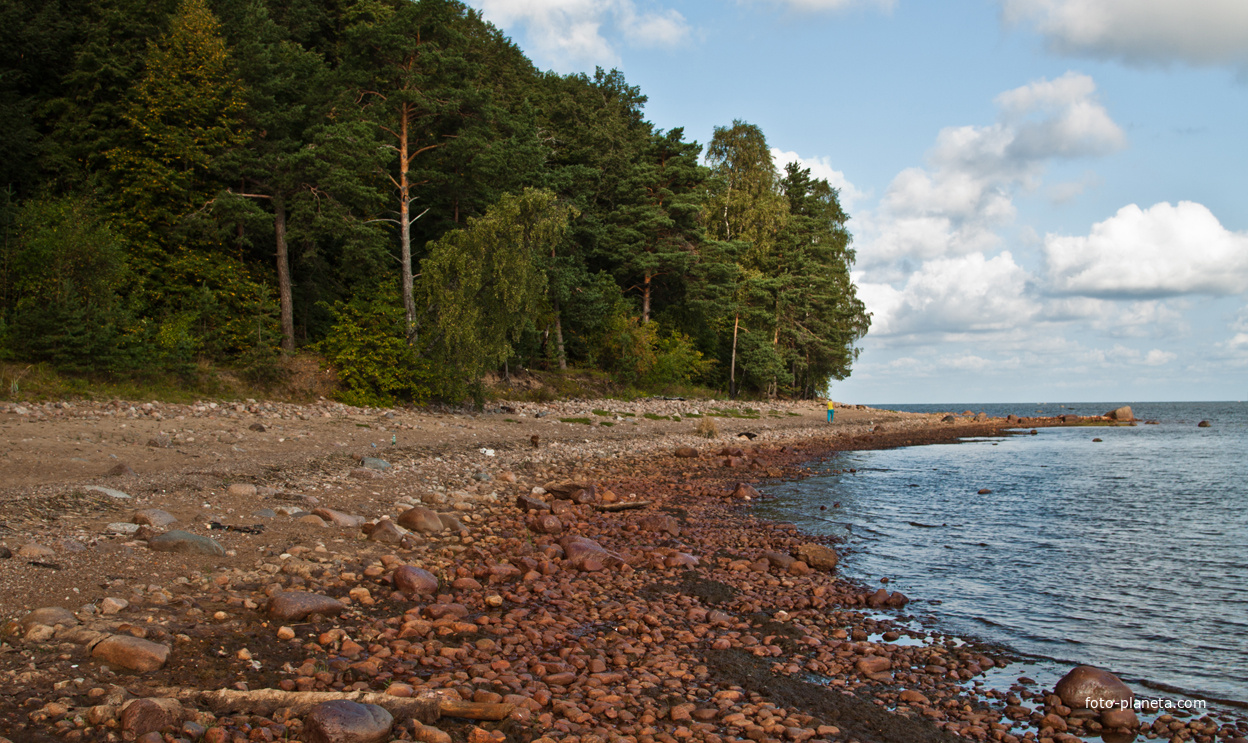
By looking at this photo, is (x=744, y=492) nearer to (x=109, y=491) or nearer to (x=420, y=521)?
(x=420, y=521)

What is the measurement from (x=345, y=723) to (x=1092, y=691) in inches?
262

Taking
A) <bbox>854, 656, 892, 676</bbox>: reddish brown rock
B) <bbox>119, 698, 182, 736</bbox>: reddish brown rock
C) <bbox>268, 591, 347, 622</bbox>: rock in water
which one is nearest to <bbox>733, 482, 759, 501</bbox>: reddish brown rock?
<bbox>854, 656, 892, 676</bbox>: reddish brown rock

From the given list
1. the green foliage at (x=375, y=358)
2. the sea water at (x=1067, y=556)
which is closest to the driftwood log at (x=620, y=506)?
the sea water at (x=1067, y=556)

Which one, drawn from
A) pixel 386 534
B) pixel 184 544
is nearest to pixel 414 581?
pixel 386 534

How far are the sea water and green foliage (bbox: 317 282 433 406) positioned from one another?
47.2 ft

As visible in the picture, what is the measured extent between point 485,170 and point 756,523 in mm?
21194

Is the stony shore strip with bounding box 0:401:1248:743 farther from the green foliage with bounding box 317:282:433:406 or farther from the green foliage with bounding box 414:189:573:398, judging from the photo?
the green foliage with bounding box 414:189:573:398

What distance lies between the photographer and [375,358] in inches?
980

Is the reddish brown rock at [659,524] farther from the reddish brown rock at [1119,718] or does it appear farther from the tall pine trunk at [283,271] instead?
the tall pine trunk at [283,271]

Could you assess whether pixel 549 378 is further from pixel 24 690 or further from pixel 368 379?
pixel 24 690

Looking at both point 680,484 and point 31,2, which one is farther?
point 31,2

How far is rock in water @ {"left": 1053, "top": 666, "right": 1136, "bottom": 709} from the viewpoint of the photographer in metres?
6.26

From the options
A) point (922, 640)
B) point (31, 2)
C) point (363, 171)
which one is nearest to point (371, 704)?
point (922, 640)

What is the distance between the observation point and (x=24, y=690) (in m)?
4.36
